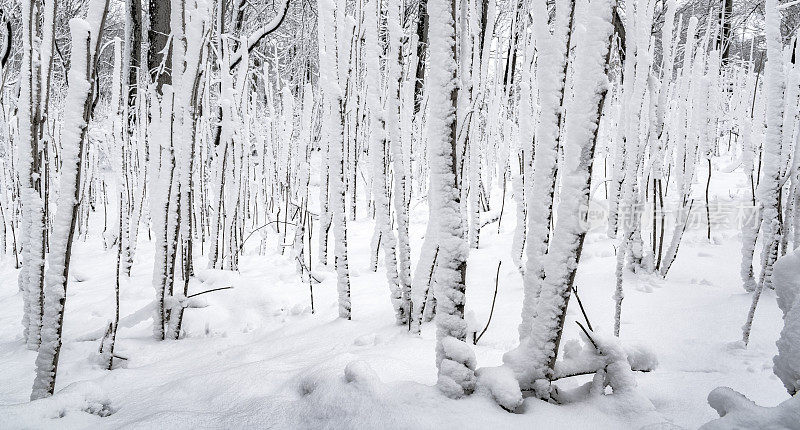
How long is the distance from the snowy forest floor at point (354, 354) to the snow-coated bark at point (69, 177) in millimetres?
128

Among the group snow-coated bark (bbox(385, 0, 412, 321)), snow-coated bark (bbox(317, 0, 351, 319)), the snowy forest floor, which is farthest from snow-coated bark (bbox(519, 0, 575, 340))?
snow-coated bark (bbox(317, 0, 351, 319))

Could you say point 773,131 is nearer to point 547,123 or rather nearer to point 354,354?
point 547,123

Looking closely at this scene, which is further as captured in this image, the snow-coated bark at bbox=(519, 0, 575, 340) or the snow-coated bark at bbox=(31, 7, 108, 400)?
the snow-coated bark at bbox=(31, 7, 108, 400)

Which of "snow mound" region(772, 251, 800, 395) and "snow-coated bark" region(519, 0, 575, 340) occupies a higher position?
"snow-coated bark" region(519, 0, 575, 340)

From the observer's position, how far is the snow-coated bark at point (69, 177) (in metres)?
0.98

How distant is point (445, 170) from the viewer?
2.88 ft

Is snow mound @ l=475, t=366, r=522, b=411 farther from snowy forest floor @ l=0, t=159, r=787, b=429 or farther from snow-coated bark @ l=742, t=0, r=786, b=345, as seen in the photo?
snow-coated bark @ l=742, t=0, r=786, b=345

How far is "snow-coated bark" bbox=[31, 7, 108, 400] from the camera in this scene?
0.98 metres

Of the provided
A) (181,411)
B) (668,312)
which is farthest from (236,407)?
(668,312)

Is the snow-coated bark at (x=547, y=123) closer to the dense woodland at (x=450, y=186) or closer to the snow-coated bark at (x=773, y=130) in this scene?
the dense woodland at (x=450, y=186)

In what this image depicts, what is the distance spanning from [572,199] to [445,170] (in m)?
0.25

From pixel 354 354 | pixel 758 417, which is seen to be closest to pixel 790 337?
pixel 758 417

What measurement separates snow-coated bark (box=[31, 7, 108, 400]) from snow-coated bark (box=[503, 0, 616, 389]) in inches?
40.0

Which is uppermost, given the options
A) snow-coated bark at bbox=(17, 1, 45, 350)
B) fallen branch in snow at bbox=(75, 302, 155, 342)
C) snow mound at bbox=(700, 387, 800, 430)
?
snow-coated bark at bbox=(17, 1, 45, 350)
